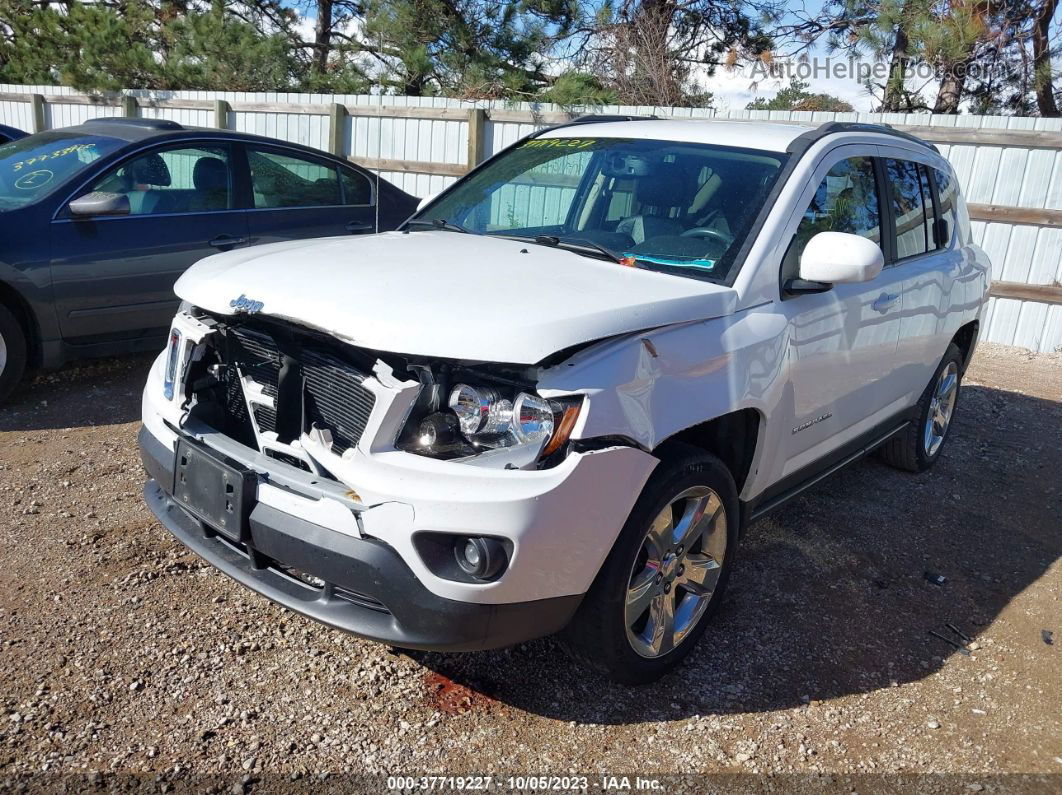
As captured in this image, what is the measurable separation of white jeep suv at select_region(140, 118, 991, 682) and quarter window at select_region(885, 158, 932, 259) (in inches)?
7.8

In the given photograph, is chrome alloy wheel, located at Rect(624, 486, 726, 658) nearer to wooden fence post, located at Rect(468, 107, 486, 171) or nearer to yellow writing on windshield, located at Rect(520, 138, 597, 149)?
yellow writing on windshield, located at Rect(520, 138, 597, 149)

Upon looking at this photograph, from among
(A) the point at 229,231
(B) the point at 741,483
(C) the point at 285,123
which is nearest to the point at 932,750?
(B) the point at 741,483

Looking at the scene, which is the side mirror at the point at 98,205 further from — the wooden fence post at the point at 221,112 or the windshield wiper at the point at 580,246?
the wooden fence post at the point at 221,112

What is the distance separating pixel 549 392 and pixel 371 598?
79 centimetres

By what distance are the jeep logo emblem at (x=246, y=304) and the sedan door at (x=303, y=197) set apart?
3.56 meters

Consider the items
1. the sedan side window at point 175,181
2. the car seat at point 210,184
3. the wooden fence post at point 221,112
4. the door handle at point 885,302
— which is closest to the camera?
the door handle at point 885,302

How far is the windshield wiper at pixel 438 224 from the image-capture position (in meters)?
4.11

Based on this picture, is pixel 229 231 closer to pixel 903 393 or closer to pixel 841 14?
pixel 903 393

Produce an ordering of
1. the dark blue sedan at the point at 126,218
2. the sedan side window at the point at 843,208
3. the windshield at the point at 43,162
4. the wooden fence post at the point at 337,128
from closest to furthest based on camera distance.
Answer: the sedan side window at the point at 843,208, the dark blue sedan at the point at 126,218, the windshield at the point at 43,162, the wooden fence post at the point at 337,128

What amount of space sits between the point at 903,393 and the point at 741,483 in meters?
1.74

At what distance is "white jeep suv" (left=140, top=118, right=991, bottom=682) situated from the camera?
8.30 feet

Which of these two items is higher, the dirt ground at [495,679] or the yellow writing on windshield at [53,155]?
the yellow writing on windshield at [53,155]

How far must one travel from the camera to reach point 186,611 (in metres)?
3.40

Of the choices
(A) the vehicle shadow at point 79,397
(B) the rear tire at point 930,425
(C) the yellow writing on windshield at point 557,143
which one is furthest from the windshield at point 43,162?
(B) the rear tire at point 930,425
